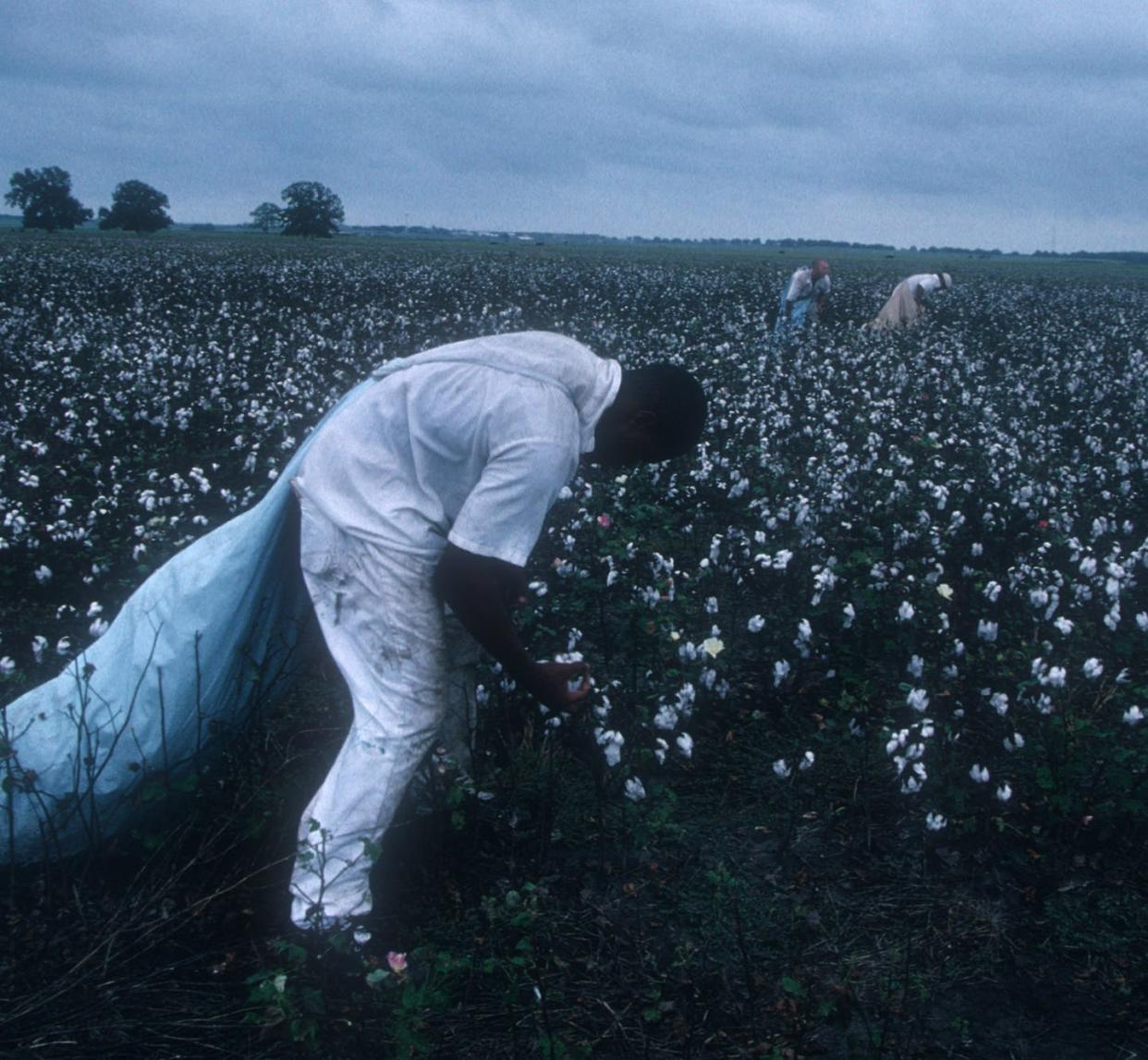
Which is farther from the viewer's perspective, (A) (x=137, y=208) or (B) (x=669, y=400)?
(A) (x=137, y=208)

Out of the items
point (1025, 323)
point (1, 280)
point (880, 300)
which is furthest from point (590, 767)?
point (880, 300)

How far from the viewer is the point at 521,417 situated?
2.52 meters

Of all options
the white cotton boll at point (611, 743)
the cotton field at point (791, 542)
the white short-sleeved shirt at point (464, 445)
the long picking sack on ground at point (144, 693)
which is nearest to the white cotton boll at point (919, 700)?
the cotton field at point (791, 542)

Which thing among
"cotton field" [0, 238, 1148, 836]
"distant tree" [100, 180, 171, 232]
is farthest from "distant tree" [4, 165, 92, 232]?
"cotton field" [0, 238, 1148, 836]

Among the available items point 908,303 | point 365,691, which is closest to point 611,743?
point 365,691

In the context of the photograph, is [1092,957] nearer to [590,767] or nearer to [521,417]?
[590,767]

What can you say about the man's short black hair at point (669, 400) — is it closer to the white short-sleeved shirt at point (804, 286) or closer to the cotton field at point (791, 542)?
the cotton field at point (791, 542)

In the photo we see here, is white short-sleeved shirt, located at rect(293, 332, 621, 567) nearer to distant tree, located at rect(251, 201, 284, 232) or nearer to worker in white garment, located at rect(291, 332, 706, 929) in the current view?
worker in white garment, located at rect(291, 332, 706, 929)

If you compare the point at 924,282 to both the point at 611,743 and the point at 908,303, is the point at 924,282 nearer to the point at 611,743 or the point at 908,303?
the point at 908,303

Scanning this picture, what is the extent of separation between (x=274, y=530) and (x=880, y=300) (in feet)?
78.2

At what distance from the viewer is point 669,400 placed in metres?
2.69

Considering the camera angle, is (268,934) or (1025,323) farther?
(1025,323)

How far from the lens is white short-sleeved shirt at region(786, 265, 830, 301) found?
16.3 meters

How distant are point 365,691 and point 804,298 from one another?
15.1 m
